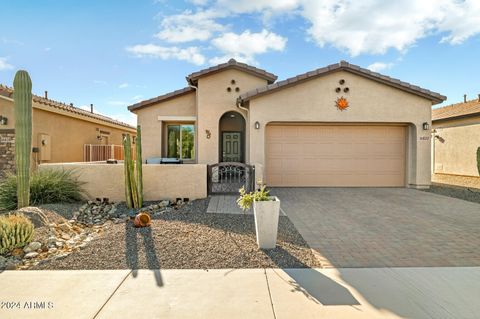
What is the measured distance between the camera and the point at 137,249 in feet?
16.5

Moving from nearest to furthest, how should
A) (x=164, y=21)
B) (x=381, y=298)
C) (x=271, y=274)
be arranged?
(x=381, y=298) → (x=271, y=274) → (x=164, y=21)

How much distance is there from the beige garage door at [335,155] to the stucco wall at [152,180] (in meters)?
4.00

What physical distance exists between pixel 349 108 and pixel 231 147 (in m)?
5.94

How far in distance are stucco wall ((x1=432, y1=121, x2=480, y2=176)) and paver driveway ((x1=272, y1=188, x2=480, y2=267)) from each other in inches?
296

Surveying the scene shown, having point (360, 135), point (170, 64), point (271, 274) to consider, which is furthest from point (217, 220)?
point (170, 64)

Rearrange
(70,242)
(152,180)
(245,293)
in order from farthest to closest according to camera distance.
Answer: (152,180) → (70,242) → (245,293)

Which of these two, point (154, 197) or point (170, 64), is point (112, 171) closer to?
point (154, 197)

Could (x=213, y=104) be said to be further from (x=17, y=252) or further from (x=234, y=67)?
(x=17, y=252)

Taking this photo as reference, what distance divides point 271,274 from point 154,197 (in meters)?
6.34

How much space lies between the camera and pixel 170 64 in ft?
51.2

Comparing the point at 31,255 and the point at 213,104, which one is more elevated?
the point at 213,104

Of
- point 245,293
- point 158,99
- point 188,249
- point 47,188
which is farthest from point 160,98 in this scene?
point 245,293

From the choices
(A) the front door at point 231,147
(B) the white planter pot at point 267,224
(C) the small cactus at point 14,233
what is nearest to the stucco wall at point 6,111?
(A) the front door at point 231,147

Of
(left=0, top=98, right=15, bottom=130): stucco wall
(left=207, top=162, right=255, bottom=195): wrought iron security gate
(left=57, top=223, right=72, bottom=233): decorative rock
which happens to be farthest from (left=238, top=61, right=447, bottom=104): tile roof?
(left=0, top=98, right=15, bottom=130): stucco wall
